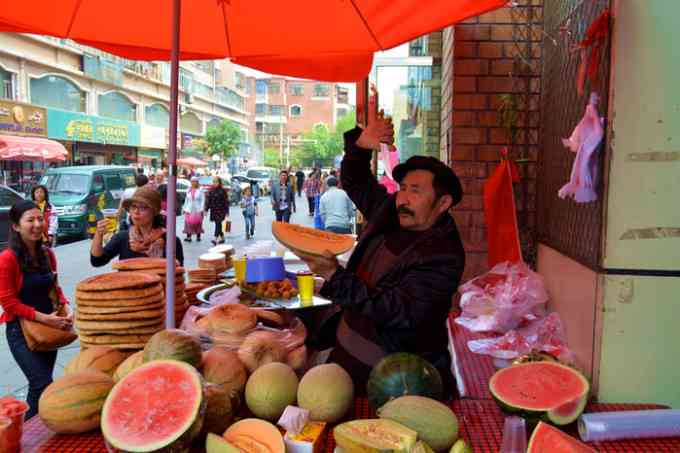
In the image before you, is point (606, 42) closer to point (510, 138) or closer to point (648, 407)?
point (648, 407)

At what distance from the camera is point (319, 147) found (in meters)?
87.3

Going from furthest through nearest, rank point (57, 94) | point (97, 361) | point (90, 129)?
1. point (90, 129)
2. point (57, 94)
3. point (97, 361)

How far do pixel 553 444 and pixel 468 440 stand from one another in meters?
0.36

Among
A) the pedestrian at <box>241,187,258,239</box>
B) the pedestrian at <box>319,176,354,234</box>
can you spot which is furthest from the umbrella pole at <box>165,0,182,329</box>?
the pedestrian at <box>241,187,258,239</box>

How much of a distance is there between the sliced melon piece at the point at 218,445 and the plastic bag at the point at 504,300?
2.23m

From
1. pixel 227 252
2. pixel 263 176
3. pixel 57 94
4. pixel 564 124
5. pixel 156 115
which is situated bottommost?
pixel 227 252

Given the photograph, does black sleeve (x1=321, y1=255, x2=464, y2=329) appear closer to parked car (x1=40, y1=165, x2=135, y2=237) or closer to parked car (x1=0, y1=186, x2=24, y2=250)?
parked car (x1=0, y1=186, x2=24, y2=250)

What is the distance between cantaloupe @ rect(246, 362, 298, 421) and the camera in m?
1.96

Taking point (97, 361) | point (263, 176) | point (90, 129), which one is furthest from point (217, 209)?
point (263, 176)

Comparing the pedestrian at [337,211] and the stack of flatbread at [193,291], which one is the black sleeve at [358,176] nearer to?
the stack of flatbread at [193,291]

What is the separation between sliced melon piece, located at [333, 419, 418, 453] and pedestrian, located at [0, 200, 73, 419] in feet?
10.7

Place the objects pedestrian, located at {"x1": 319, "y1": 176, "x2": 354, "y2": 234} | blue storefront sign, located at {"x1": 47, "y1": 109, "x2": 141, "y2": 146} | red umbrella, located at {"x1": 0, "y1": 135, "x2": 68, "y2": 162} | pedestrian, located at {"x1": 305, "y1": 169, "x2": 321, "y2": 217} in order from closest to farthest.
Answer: pedestrian, located at {"x1": 319, "y1": 176, "x2": 354, "y2": 234}
red umbrella, located at {"x1": 0, "y1": 135, "x2": 68, "y2": 162}
pedestrian, located at {"x1": 305, "y1": 169, "x2": 321, "y2": 217}
blue storefront sign, located at {"x1": 47, "y1": 109, "x2": 141, "y2": 146}

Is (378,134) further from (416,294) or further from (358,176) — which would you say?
(416,294)

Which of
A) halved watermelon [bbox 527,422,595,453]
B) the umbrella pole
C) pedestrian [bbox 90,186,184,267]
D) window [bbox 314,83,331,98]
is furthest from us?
window [bbox 314,83,331,98]
